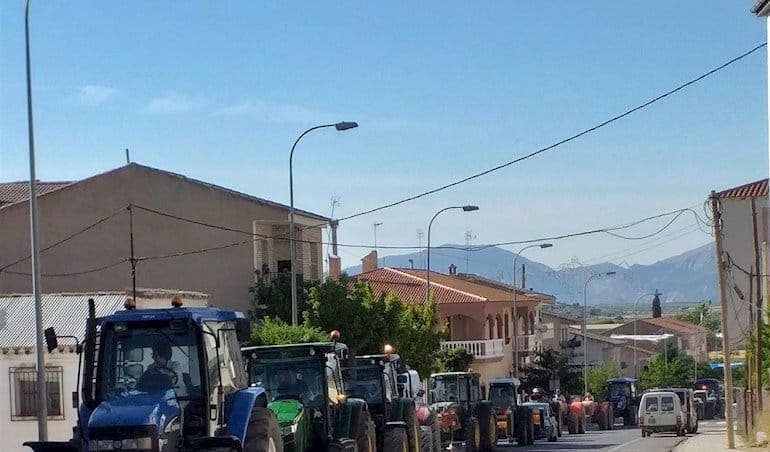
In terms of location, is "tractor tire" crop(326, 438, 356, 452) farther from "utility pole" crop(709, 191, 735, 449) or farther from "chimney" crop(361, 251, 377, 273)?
"chimney" crop(361, 251, 377, 273)

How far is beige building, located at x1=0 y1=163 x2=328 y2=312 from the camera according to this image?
142 ft

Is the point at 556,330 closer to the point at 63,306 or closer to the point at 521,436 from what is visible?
the point at 521,436

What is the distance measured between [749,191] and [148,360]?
5112 cm

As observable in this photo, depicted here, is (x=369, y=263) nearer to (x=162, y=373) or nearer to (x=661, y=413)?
(x=661, y=413)

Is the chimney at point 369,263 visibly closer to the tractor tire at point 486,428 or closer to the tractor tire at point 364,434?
the tractor tire at point 486,428

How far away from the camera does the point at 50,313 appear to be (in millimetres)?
33500

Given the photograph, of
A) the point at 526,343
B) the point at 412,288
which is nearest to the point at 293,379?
the point at 412,288

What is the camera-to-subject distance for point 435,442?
2505 centimetres

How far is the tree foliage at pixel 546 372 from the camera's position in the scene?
78750 mm

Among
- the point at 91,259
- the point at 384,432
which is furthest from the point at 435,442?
the point at 91,259

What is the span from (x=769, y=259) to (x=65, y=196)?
25713 millimetres

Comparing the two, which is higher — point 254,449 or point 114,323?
point 114,323

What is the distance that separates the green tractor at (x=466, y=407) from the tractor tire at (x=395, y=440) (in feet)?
32.2

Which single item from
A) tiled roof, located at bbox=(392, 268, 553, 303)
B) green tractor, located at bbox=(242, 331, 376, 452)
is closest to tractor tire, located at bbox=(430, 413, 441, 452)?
green tractor, located at bbox=(242, 331, 376, 452)
